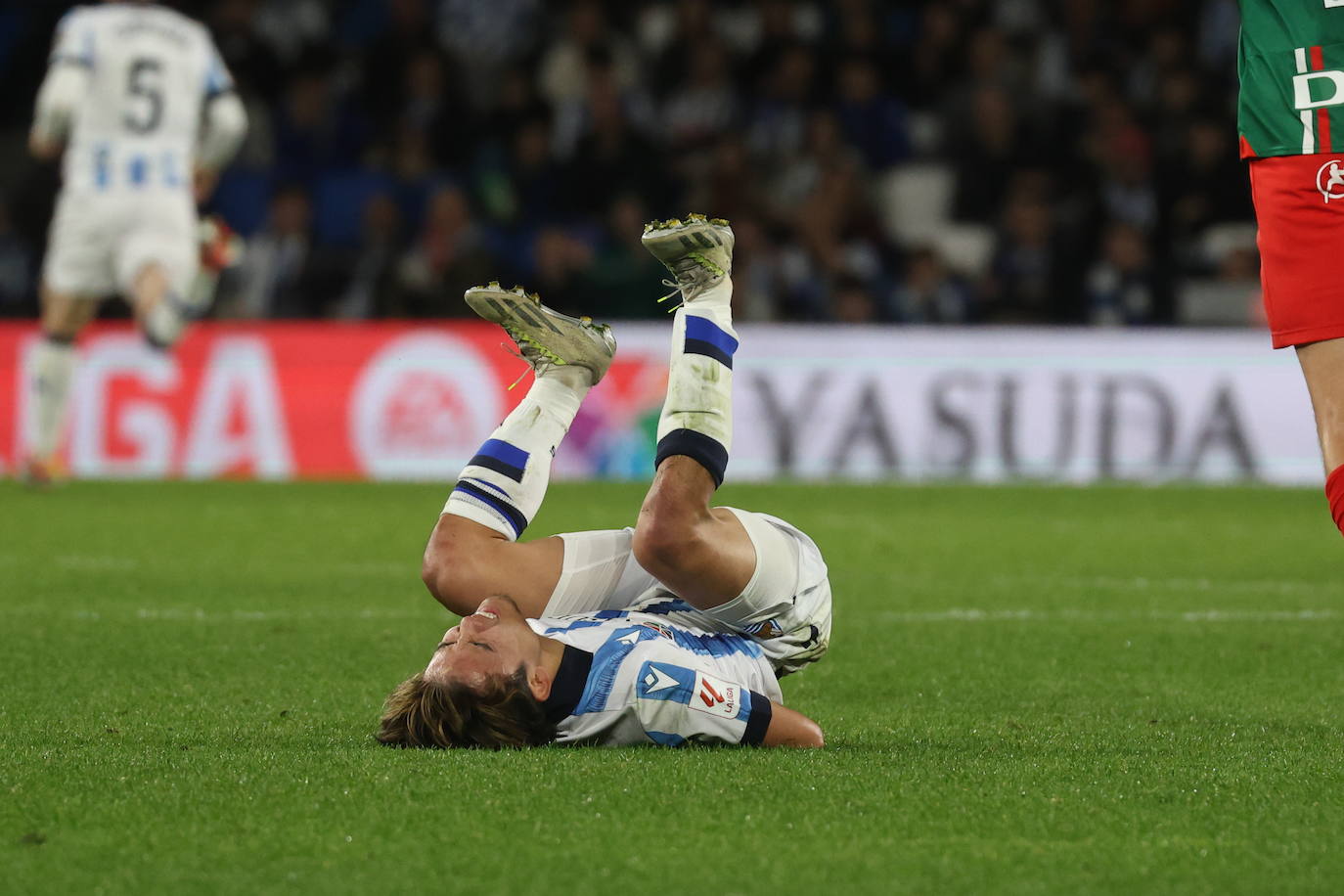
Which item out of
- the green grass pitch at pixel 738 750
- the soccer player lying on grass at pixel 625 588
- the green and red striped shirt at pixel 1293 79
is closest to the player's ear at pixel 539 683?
the soccer player lying on grass at pixel 625 588

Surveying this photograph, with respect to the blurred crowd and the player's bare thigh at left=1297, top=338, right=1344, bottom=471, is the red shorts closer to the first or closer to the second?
the player's bare thigh at left=1297, top=338, right=1344, bottom=471

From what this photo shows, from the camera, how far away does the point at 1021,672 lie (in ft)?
17.5

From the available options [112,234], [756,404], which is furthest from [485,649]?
[756,404]

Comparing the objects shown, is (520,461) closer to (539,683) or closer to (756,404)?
(539,683)

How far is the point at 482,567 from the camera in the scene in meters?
4.40

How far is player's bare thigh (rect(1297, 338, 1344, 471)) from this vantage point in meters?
3.98

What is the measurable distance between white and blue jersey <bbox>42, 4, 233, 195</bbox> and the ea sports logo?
7783 mm

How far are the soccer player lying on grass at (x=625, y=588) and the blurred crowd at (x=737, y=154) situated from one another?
29.8ft

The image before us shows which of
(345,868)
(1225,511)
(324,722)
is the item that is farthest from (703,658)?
(1225,511)

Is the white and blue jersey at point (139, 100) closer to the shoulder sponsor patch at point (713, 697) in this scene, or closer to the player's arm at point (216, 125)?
the player's arm at point (216, 125)

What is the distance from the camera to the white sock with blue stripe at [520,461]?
449 centimetres

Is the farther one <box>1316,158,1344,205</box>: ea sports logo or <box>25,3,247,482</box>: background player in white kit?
<box>25,3,247,482</box>: background player in white kit

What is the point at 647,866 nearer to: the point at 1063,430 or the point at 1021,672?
the point at 1021,672

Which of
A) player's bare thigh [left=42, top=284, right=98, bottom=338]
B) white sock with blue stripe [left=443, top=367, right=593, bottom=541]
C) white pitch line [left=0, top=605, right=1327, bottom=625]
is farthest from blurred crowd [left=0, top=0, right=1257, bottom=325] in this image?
white sock with blue stripe [left=443, top=367, right=593, bottom=541]
